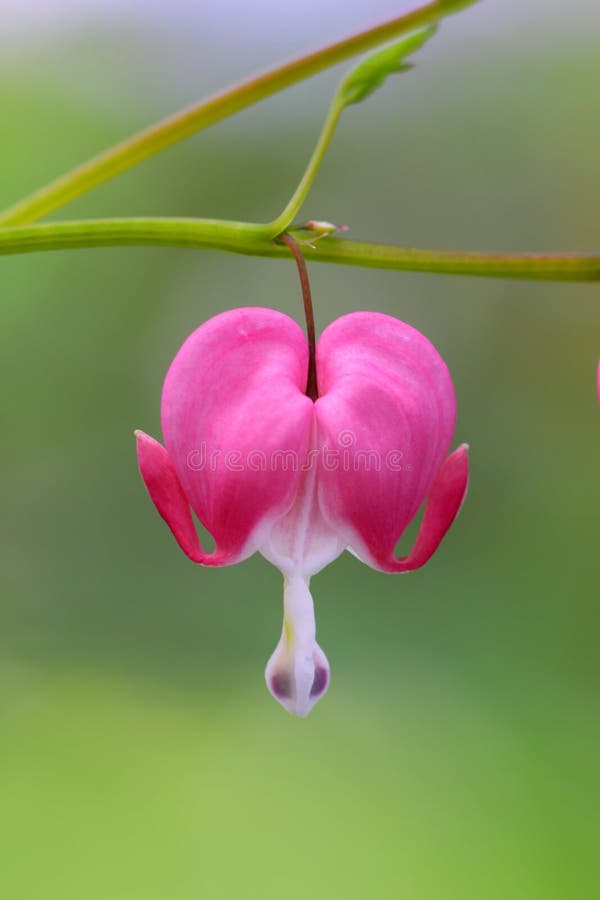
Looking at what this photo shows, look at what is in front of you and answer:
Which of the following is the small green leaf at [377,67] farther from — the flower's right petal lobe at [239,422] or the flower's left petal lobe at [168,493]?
the flower's left petal lobe at [168,493]

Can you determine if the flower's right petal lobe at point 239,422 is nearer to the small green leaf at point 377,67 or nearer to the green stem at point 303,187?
the green stem at point 303,187

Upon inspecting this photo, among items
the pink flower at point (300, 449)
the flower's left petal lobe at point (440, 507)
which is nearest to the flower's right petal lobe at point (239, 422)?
the pink flower at point (300, 449)

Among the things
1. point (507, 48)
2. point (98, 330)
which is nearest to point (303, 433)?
point (98, 330)

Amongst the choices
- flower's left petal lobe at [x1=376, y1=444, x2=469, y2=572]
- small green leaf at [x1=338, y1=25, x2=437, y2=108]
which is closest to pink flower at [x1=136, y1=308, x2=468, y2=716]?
flower's left petal lobe at [x1=376, y1=444, x2=469, y2=572]

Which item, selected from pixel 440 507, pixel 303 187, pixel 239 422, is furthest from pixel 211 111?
pixel 440 507

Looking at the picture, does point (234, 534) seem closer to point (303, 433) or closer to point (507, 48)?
point (303, 433)

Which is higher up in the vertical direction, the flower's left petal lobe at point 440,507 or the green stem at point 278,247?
the green stem at point 278,247

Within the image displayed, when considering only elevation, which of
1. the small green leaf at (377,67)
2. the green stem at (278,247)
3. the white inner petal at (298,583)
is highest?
the small green leaf at (377,67)

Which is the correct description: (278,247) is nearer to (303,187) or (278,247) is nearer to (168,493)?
(303,187)
